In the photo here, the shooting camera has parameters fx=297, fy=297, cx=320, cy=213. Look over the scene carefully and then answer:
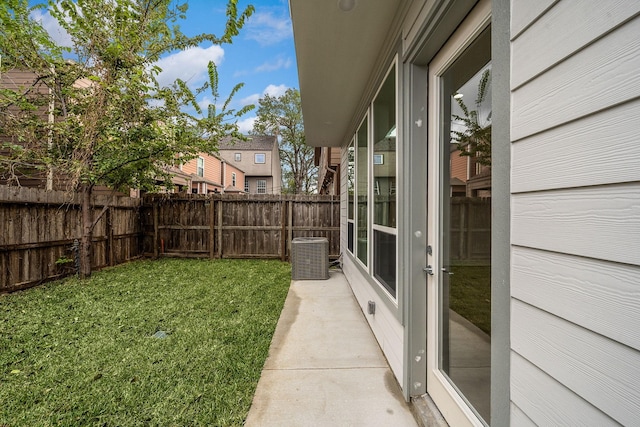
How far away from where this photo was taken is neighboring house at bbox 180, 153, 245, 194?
15177 millimetres

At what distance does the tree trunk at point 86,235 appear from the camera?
523cm

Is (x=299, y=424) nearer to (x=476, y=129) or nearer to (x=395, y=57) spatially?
(x=476, y=129)

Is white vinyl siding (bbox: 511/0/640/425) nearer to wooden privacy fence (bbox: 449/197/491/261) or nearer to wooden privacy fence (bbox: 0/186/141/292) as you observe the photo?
wooden privacy fence (bbox: 449/197/491/261)

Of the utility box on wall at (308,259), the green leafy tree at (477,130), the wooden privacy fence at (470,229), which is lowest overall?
the utility box on wall at (308,259)

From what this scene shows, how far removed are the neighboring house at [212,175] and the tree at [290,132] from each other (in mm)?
3895

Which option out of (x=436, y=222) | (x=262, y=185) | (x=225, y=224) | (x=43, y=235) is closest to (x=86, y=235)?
(x=43, y=235)

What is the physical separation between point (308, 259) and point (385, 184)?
3033 mm

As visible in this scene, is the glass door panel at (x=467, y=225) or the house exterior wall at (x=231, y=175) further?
the house exterior wall at (x=231, y=175)

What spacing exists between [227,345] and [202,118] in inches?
191

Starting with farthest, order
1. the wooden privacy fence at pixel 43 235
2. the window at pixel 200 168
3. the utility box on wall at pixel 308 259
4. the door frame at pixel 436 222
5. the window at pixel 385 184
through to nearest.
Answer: the window at pixel 200 168, the utility box on wall at pixel 308 259, the wooden privacy fence at pixel 43 235, the window at pixel 385 184, the door frame at pixel 436 222

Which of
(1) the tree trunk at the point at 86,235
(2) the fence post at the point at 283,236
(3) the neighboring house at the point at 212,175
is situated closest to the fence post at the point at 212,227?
(2) the fence post at the point at 283,236

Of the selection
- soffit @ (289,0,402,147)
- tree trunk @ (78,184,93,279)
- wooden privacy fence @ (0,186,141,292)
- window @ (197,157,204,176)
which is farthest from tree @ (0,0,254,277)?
window @ (197,157,204,176)

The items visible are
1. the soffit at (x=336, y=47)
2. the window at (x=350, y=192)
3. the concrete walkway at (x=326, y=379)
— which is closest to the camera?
the concrete walkway at (x=326, y=379)

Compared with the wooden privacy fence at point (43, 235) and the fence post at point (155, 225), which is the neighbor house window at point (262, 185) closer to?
the fence post at point (155, 225)
